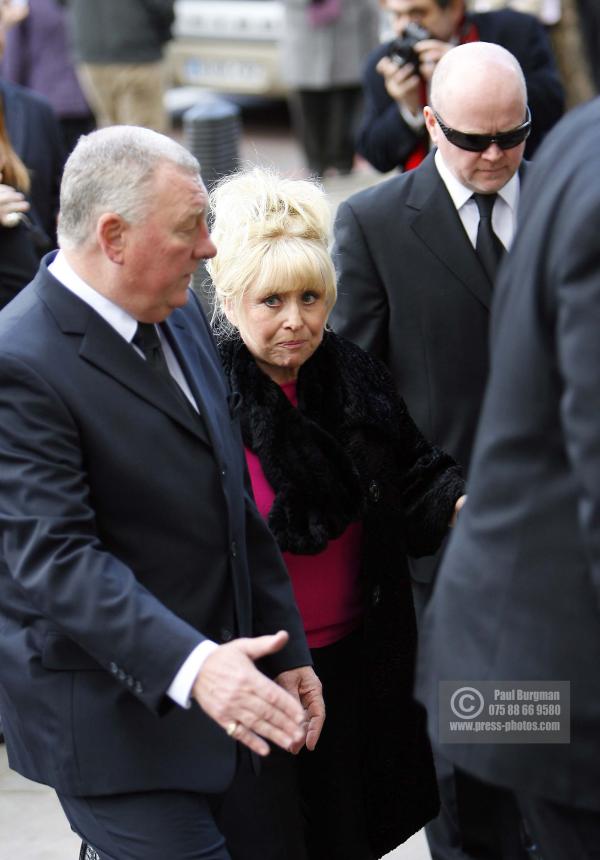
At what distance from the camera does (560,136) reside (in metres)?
2.21

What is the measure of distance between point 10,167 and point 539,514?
9.88ft

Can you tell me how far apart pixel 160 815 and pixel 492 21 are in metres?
3.12

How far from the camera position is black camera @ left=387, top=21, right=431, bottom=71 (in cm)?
482

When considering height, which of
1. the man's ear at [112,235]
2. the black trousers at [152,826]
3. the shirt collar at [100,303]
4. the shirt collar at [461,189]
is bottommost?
the black trousers at [152,826]

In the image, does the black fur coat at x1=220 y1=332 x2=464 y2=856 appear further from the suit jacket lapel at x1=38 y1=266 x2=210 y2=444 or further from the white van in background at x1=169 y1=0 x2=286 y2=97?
the white van in background at x1=169 y1=0 x2=286 y2=97

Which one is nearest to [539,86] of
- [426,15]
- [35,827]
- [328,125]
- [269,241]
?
[426,15]

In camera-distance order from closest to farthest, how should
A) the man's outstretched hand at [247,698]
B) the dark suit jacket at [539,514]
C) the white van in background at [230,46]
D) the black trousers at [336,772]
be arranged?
the dark suit jacket at [539,514], the man's outstretched hand at [247,698], the black trousers at [336,772], the white van in background at [230,46]

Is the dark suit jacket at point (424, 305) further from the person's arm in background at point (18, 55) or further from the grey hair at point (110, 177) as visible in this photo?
the person's arm in background at point (18, 55)

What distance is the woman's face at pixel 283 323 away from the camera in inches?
128

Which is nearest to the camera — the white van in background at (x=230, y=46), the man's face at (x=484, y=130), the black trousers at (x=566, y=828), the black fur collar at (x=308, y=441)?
the black trousers at (x=566, y=828)

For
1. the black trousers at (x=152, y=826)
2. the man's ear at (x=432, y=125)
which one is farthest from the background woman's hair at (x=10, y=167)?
the black trousers at (x=152, y=826)

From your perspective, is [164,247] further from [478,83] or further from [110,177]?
[478,83]

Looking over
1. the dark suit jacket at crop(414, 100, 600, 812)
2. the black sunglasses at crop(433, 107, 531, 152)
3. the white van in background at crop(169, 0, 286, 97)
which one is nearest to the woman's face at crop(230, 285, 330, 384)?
the black sunglasses at crop(433, 107, 531, 152)

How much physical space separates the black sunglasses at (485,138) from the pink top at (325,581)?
870 mm
